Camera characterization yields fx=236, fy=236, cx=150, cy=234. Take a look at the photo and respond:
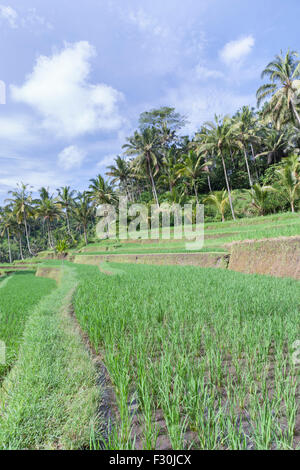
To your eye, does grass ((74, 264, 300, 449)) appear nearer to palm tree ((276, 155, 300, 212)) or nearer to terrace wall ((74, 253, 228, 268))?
terrace wall ((74, 253, 228, 268))

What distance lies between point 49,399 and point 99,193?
1072 inches

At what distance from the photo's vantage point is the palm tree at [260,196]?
17042 mm

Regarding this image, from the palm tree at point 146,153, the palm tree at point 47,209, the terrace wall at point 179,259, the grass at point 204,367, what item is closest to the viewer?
the grass at point 204,367

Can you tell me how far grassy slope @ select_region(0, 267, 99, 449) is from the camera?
4.21 ft

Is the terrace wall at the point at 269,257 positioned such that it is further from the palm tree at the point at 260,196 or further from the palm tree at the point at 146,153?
the palm tree at the point at 146,153

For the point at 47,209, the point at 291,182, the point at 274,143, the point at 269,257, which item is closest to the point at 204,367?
the point at 269,257

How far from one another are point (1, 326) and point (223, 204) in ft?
60.1

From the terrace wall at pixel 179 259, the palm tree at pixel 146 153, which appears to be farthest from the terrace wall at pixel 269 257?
the palm tree at pixel 146 153

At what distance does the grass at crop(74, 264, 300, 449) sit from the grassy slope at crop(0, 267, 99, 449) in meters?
0.19

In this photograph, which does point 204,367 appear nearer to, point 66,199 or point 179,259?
point 179,259

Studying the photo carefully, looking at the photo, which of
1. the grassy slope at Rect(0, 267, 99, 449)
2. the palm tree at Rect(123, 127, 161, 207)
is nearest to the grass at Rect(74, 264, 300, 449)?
the grassy slope at Rect(0, 267, 99, 449)

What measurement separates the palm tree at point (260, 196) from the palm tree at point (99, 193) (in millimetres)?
16178

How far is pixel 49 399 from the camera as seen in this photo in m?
1.53

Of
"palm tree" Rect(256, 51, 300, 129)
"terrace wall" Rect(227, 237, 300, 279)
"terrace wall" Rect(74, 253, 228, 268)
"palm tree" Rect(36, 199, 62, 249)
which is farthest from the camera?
"palm tree" Rect(36, 199, 62, 249)
